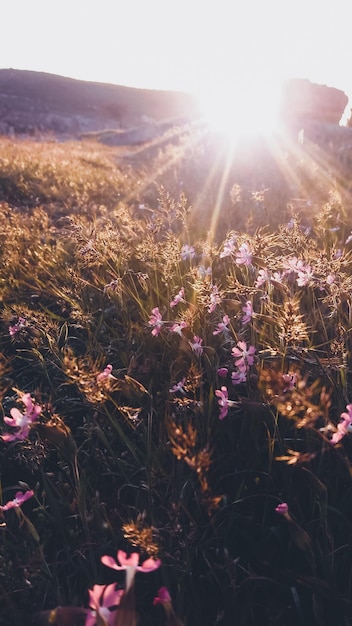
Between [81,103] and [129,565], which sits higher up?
[81,103]

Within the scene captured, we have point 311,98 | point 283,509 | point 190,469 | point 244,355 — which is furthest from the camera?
point 311,98

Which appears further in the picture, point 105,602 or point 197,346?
point 197,346

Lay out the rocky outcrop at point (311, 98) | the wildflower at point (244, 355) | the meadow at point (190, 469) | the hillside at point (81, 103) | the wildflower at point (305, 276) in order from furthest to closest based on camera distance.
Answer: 1. the rocky outcrop at point (311, 98)
2. the hillside at point (81, 103)
3. the wildflower at point (305, 276)
4. the wildflower at point (244, 355)
5. the meadow at point (190, 469)

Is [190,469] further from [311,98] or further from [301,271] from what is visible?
[311,98]

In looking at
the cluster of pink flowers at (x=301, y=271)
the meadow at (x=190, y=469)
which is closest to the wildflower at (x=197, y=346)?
the meadow at (x=190, y=469)

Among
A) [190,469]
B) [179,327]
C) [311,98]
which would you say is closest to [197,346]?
[179,327]

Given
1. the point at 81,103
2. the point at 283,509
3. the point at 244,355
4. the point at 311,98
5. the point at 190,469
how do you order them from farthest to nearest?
1. the point at 311,98
2. the point at 81,103
3. the point at 190,469
4. the point at 244,355
5. the point at 283,509

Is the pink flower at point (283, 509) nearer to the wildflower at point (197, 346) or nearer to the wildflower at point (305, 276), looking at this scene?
the wildflower at point (197, 346)

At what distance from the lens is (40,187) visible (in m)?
5.80

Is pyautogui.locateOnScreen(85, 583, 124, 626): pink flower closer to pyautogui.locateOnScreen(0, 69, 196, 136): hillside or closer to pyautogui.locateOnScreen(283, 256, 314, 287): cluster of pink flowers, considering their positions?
pyautogui.locateOnScreen(283, 256, 314, 287): cluster of pink flowers

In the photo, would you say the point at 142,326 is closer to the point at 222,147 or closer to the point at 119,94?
the point at 222,147

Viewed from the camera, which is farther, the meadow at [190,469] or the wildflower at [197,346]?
the wildflower at [197,346]

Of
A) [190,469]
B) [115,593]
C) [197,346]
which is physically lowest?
[190,469]

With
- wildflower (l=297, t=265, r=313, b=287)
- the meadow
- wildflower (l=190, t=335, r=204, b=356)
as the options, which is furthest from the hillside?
wildflower (l=190, t=335, r=204, b=356)
